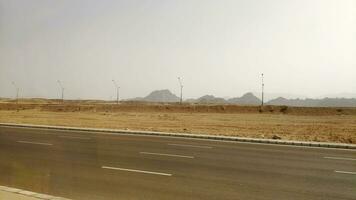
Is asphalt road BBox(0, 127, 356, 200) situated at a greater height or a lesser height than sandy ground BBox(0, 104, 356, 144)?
lesser

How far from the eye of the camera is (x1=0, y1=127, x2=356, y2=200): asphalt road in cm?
859

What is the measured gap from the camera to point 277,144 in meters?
19.7

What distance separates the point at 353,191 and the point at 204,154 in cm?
673

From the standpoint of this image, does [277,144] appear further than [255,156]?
Yes

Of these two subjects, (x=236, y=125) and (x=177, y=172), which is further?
(x=236, y=125)

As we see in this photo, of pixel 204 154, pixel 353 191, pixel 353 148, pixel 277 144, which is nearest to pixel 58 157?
pixel 204 154

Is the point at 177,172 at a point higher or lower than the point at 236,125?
lower

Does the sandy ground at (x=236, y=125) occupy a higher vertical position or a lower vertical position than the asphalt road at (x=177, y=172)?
higher

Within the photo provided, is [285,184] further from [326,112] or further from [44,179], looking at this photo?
[326,112]

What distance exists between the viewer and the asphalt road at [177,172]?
8586mm

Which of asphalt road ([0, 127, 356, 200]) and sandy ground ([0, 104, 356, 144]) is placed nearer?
asphalt road ([0, 127, 356, 200])

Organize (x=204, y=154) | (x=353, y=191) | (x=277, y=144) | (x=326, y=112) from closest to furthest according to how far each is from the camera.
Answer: (x=353, y=191), (x=204, y=154), (x=277, y=144), (x=326, y=112)

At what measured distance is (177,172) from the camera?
11.0m

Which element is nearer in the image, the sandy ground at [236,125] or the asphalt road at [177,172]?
the asphalt road at [177,172]
